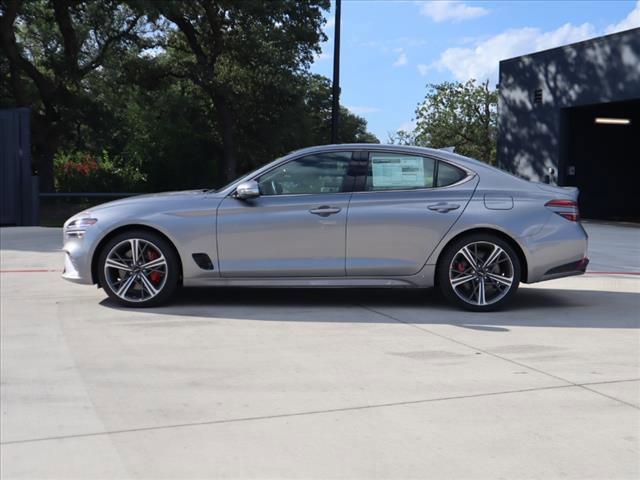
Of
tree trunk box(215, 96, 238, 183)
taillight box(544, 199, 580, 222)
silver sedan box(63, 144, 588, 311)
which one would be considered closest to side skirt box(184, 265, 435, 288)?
silver sedan box(63, 144, 588, 311)

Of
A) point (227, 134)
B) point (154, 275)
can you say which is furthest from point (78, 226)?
point (227, 134)

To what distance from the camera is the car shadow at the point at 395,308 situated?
6715 mm

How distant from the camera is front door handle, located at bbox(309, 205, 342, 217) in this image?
6988 millimetres

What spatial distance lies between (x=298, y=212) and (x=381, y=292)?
182 cm

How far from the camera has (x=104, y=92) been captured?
1539 inches

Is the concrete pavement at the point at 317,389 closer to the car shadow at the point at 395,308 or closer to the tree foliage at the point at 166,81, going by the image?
the car shadow at the point at 395,308

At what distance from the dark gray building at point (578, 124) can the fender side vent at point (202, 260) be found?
1861 centimetres

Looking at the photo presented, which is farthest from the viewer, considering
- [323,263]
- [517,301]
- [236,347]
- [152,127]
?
[152,127]

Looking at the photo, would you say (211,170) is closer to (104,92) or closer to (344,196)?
(104,92)

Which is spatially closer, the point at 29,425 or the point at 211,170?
the point at 29,425

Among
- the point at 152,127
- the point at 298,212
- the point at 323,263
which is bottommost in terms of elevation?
the point at 323,263

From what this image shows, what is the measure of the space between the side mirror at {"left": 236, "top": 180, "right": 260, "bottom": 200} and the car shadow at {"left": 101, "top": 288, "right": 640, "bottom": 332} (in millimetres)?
1101

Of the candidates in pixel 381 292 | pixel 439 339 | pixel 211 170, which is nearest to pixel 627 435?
pixel 439 339

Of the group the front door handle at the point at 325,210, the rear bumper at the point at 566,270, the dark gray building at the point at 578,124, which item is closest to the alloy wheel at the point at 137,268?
the front door handle at the point at 325,210
